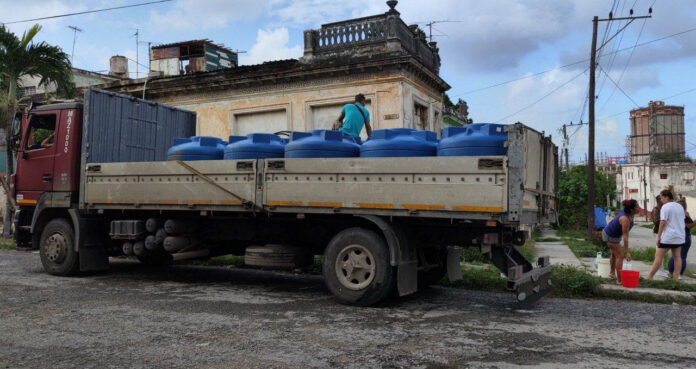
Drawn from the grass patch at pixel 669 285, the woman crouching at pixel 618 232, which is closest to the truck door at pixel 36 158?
the woman crouching at pixel 618 232

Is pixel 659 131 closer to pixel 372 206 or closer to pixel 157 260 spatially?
pixel 157 260

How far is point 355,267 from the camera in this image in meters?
6.13

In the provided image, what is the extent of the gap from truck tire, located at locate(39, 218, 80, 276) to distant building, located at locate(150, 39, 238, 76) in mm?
14268

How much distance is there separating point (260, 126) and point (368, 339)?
11129 millimetres

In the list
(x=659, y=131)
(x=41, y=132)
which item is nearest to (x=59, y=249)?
(x=41, y=132)

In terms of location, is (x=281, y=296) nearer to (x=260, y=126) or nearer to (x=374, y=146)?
(x=374, y=146)

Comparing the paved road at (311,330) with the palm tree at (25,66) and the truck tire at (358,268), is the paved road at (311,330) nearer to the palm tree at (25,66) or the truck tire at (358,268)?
the truck tire at (358,268)

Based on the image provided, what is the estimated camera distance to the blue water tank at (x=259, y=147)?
23.0ft

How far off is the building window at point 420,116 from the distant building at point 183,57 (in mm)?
10536

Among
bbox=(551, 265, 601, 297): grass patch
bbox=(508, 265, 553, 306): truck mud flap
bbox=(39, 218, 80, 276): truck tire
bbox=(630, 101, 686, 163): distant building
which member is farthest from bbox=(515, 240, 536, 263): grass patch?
bbox=(630, 101, 686, 163): distant building

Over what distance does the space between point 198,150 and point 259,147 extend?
1027 millimetres

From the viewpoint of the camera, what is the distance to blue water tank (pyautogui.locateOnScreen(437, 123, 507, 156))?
18.5 ft

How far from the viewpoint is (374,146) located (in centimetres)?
625

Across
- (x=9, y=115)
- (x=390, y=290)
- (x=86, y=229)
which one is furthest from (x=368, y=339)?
(x=9, y=115)
